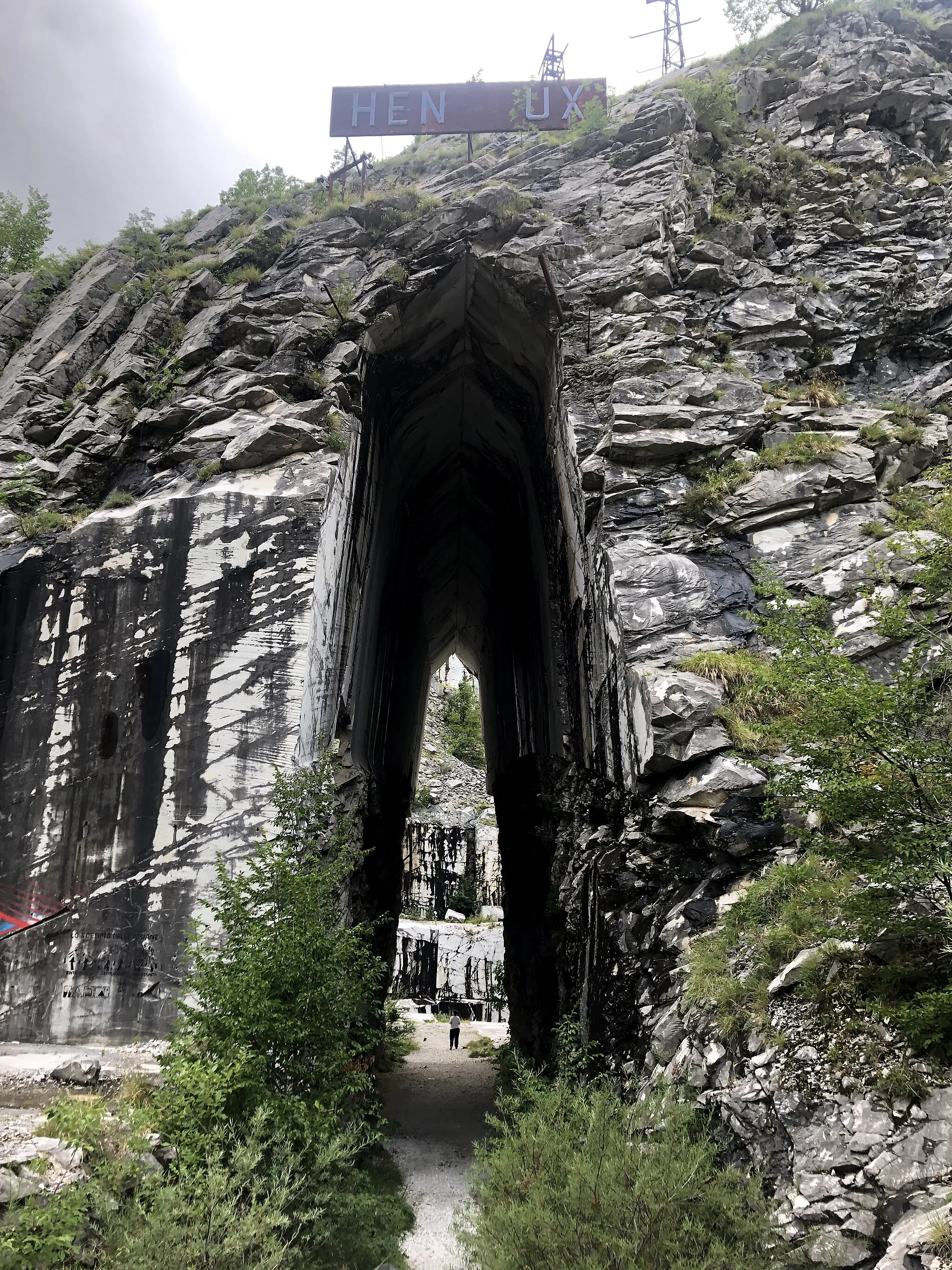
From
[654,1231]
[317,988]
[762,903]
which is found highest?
[762,903]

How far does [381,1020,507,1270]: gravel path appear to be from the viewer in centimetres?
843

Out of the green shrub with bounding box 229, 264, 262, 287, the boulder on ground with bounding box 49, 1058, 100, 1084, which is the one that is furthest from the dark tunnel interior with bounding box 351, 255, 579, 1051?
the boulder on ground with bounding box 49, 1058, 100, 1084

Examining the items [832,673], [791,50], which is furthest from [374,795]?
[791,50]

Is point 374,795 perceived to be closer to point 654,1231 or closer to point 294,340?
point 294,340

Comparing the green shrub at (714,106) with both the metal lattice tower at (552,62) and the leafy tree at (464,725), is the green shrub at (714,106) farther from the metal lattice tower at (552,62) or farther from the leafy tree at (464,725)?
the leafy tree at (464,725)

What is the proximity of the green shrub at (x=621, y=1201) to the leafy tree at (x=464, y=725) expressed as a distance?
121 ft

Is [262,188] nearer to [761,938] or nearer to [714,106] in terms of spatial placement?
[714,106]

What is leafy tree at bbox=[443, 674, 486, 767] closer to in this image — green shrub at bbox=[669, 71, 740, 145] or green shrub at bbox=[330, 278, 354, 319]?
green shrub at bbox=[330, 278, 354, 319]

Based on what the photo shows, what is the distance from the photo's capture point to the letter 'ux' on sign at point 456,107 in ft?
67.6

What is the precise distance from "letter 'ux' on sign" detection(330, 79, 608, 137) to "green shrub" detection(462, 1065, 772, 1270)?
22670 mm

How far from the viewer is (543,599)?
1560cm

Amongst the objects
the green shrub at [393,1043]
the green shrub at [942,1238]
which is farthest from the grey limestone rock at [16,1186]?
the green shrub at [393,1043]

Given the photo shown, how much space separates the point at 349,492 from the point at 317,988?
26.1 ft

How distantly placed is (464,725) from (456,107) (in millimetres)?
32731
